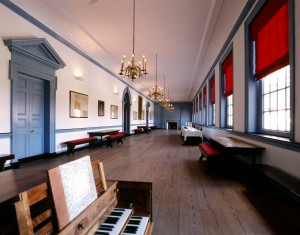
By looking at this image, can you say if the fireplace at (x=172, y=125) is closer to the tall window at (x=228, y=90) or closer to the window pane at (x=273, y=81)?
the tall window at (x=228, y=90)

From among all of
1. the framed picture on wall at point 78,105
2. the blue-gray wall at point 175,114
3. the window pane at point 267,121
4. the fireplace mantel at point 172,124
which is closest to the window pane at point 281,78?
the window pane at point 267,121

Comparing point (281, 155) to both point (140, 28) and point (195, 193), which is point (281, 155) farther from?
point (140, 28)

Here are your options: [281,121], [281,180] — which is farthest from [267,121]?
[281,180]

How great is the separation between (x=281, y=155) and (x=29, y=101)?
656 centimetres

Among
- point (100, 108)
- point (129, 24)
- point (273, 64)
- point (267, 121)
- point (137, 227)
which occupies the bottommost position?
point (137, 227)

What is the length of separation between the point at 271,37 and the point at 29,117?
6543 millimetres

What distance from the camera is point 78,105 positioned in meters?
7.99

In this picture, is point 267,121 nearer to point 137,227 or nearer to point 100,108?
point 137,227

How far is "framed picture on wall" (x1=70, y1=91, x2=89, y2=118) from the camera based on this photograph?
7.60 meters

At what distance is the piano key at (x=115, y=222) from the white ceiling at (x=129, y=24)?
5129 millimetres

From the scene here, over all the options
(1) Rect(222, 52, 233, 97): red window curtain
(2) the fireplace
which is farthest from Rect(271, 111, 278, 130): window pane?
(2) the fireplace

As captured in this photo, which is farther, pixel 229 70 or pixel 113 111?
pixel 113 111

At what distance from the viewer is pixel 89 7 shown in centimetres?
538

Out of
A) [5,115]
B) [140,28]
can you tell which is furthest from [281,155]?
[5,115]
